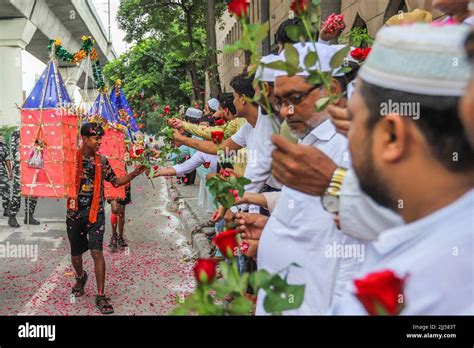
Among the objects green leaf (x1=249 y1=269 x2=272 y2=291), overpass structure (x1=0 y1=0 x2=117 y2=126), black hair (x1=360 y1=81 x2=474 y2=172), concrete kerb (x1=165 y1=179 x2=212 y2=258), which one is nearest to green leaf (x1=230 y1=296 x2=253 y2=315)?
green leaf (x1=249 y1=269 x2=272 y2=291)

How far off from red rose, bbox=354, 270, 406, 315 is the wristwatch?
76 cm

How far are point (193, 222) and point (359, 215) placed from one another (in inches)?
320

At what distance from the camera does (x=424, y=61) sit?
3.23 feet

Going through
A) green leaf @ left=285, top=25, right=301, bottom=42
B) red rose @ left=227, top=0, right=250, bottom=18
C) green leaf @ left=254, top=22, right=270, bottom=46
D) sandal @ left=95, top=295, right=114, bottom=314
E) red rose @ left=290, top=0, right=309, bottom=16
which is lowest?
sandal @ left=95, top=295, right=114, bottom=314

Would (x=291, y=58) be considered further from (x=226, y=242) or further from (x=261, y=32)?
(x=226, y=242)

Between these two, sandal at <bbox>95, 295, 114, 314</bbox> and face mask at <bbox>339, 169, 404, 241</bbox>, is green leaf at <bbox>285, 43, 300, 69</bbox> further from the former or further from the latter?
sandal at <bbox>95, 295, 114, 314</bbox>

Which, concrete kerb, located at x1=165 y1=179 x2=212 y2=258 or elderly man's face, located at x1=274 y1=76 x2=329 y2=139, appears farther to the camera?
concrete kerb, located at x1=165 y1=179 x2=212 y2=258

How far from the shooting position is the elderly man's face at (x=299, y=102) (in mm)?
2230

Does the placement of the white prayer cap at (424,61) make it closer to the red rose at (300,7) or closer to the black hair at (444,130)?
the black hair at (444,130)

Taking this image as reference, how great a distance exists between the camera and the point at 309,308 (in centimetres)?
212

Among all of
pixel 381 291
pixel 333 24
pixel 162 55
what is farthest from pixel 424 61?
pixel 162 55

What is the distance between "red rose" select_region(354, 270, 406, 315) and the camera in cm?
87
